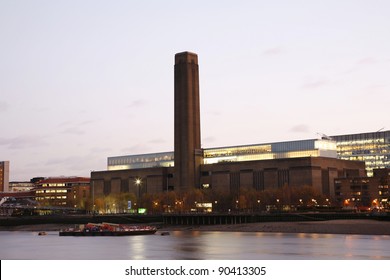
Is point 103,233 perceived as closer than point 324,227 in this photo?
No

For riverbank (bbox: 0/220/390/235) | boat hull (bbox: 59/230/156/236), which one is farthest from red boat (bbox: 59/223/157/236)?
riverbank (bbox: 0/220/390/235)

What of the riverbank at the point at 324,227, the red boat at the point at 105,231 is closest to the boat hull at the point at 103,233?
the red boat at the point at 105,231

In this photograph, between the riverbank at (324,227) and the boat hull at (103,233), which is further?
the boat hull at (103,233)

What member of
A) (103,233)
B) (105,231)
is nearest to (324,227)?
(105,231)

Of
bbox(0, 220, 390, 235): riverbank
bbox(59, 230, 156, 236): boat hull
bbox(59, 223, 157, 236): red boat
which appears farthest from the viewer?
bbox(59, 223, 157, 236): red boat

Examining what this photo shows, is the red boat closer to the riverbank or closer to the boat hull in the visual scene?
the boat hull

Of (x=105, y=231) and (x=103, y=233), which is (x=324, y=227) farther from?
(x=103, y=233)

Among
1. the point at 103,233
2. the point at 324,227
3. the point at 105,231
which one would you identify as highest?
the point at 324,227

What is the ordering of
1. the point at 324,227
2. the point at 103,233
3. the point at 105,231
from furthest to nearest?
the point at 105,231 < the point at 103,233 < the point at 324,227

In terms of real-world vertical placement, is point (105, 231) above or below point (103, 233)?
above

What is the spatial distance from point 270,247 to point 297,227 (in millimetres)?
53914

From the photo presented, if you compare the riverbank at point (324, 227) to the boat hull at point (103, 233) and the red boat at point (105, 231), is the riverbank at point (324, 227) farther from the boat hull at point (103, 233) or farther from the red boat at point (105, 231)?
the boat hull at point (103, 233)
